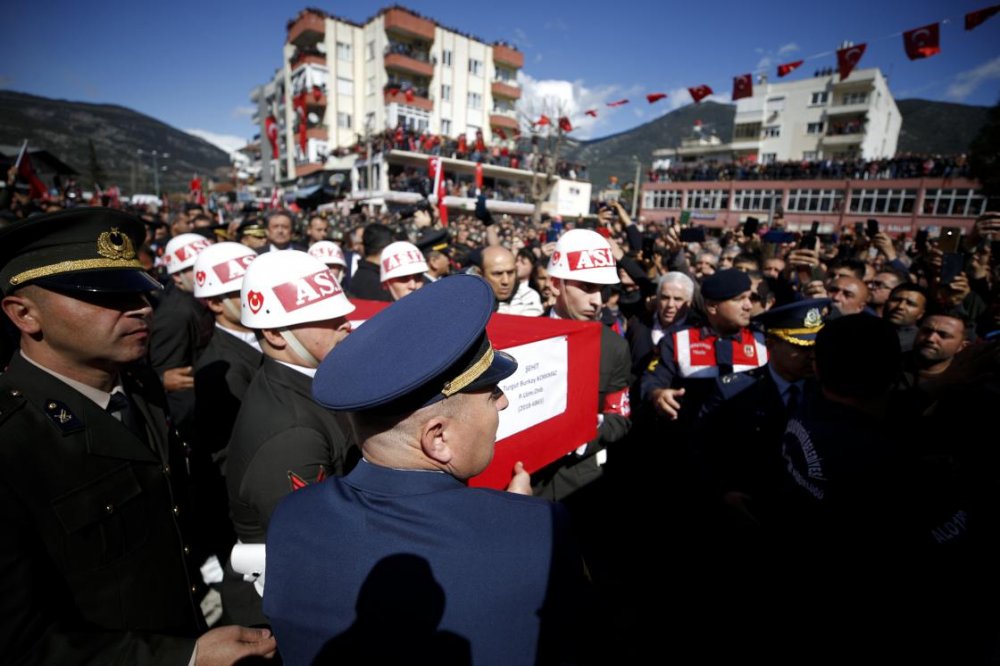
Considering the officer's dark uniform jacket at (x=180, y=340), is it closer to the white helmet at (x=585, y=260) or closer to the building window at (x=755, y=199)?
the white helmet at (x=585, y=260)

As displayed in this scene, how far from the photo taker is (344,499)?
3.94 feet

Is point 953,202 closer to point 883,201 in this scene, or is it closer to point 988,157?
point 883,201

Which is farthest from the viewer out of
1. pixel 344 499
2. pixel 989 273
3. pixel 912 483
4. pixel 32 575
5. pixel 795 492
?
pixel 989 273

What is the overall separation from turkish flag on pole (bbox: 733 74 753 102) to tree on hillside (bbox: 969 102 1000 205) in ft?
77.4

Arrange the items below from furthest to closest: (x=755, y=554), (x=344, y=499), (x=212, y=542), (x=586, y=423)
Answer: (x=212, y=542)
(x=586, y=423)
(x=755, y=554)
(x=344, y=499)

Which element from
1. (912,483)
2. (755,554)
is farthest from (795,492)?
(755,554)

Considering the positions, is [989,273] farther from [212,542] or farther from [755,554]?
[212,542]

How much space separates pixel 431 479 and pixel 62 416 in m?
1.41

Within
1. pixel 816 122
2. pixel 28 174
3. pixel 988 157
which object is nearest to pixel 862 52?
pixel 28 174

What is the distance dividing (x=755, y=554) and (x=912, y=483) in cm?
104

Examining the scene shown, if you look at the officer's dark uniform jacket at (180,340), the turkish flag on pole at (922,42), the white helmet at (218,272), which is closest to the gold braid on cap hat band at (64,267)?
the white helmet at (218,272)

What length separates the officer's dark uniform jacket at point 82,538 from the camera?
1.35m

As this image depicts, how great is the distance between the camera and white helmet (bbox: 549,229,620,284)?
342 centimetres

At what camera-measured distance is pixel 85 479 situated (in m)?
1.58
